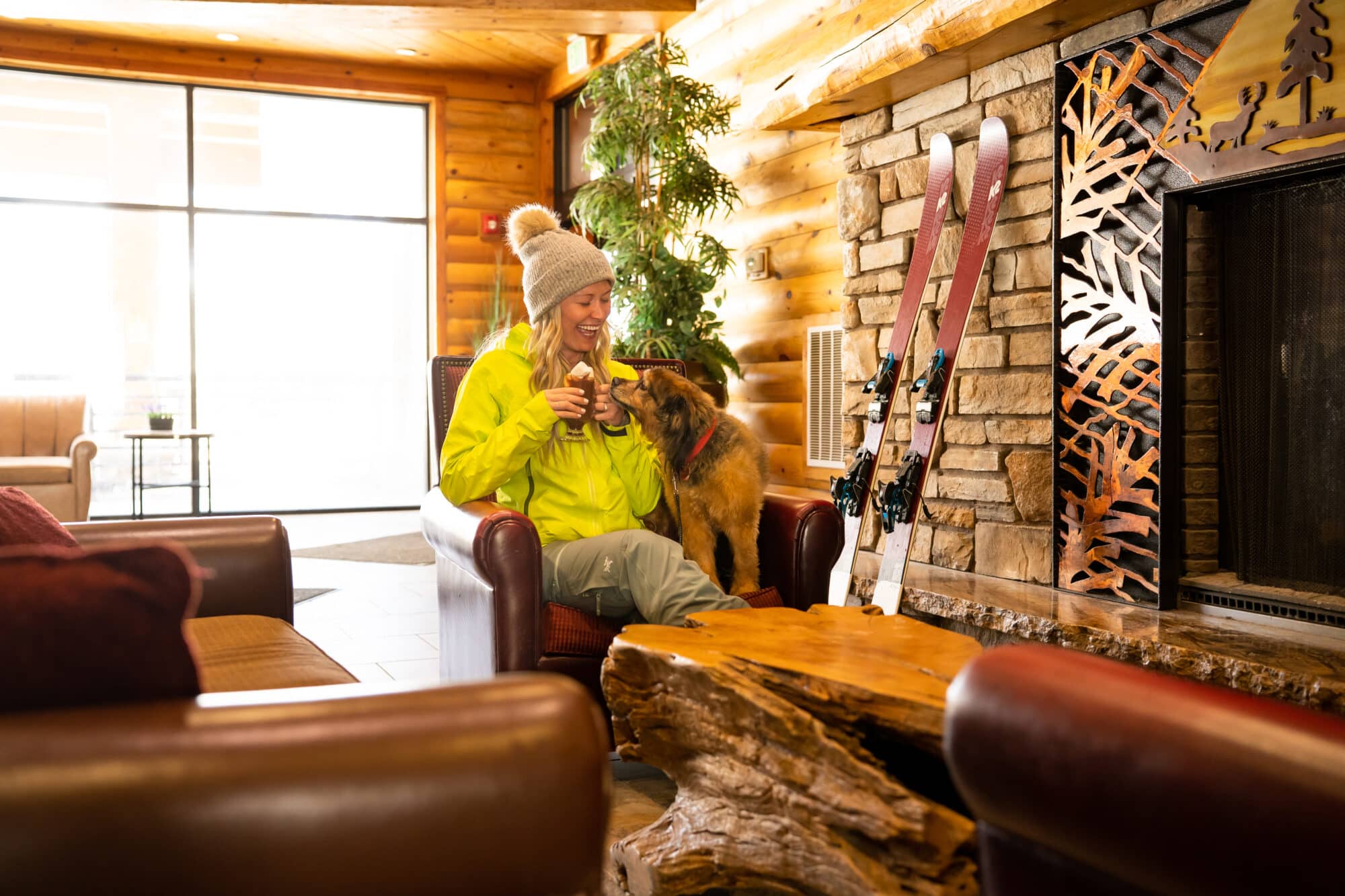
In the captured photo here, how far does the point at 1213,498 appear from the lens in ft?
8.87

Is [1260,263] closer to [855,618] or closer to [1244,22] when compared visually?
[1244,22]

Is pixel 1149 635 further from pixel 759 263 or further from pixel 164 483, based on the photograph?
pixel 164 483

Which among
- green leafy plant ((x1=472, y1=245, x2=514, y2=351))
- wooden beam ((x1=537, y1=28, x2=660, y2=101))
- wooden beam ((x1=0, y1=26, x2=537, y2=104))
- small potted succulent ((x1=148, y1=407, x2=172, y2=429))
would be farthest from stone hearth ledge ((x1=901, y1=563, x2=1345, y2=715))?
wooden beam ((x1=0, y1=26, x2=537, y2=104))

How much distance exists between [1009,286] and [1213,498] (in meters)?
0.83

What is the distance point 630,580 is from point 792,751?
30.4 inches

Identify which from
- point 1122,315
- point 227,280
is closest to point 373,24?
point 227,280

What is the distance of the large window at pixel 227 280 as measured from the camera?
23.4 feet

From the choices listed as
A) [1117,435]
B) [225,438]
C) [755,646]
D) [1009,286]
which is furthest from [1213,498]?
[225,438]

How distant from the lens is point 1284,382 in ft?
8.19

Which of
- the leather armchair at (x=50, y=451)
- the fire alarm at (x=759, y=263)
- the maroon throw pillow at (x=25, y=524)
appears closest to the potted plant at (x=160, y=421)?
the leather armchair at (x=50, y=451)

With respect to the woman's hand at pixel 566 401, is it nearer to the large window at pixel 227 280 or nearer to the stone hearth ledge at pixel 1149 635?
the stone hearth ledge at pixel 1149 635

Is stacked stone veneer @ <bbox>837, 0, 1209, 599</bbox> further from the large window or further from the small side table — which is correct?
the large window

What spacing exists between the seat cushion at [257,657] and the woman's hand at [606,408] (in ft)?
2.65

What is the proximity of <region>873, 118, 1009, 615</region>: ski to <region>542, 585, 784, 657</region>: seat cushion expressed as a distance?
108cm
